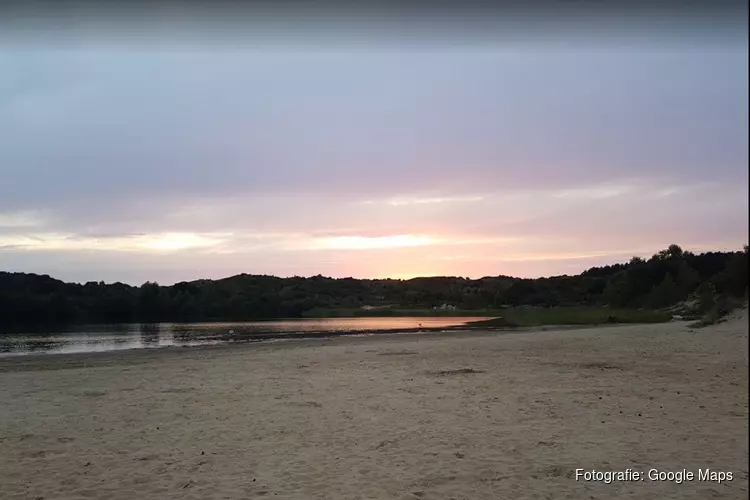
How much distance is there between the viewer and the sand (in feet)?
24.3

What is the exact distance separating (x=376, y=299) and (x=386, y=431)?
6719 inches

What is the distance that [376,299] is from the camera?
180625 mm

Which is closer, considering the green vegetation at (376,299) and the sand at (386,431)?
the sand at (386,431)

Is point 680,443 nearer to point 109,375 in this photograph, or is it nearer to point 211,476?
point 211,476

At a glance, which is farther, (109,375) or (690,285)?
(690,285)

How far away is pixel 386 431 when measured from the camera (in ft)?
34.2

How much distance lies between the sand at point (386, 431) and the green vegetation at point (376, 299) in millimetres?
20031

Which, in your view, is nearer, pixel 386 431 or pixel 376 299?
pixel 386 431

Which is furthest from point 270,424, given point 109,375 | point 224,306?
point 224,306

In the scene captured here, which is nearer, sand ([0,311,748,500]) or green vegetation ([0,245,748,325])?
sand ([0,311,748,500])

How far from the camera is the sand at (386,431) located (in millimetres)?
7418

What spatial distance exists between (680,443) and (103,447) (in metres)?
9.63

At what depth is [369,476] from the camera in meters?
7.84

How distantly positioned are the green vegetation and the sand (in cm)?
2003
